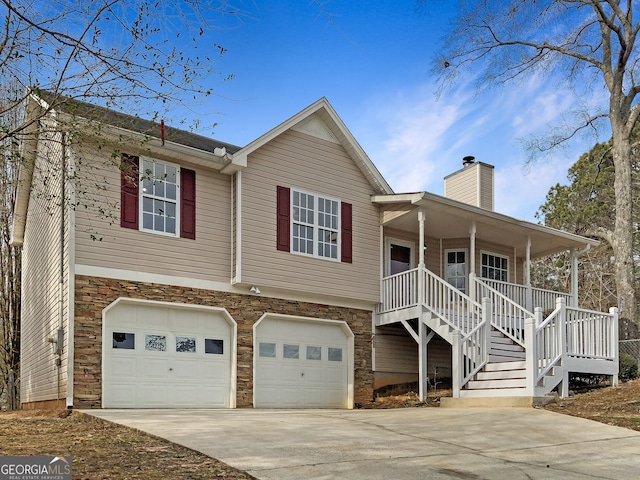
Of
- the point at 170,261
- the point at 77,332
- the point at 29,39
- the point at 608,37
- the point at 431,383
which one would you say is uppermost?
the point at 608,37

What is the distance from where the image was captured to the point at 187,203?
1407 centimetres

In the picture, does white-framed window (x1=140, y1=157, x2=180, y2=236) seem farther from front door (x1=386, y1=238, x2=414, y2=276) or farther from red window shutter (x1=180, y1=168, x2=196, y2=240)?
front door (x1=386, y1=238, x2=414, y2=276)

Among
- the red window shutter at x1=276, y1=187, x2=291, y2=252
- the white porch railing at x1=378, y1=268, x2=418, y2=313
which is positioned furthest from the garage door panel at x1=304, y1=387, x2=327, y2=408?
the red window shutter at x1=276, y1=187, x2=291, y2=252

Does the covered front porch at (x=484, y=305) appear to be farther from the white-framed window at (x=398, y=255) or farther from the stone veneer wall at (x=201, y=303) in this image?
the stone veneer wall at (x=201, y=303)

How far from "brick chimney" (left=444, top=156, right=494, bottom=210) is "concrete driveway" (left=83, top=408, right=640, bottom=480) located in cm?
1039

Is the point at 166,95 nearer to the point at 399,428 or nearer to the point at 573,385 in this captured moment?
the point at 399,428

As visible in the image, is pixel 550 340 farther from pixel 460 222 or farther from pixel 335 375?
pixel 335 375

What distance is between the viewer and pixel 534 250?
2062 centimetres

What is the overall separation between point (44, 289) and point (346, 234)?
6886 mm

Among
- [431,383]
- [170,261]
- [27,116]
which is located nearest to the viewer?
[27,116]

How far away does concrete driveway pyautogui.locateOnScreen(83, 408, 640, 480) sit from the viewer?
21.0ft

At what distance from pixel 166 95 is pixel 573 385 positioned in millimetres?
11216

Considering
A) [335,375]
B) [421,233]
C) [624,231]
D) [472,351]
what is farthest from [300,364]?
[624,231]

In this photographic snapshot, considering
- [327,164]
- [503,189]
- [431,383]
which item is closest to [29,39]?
[327,164]
